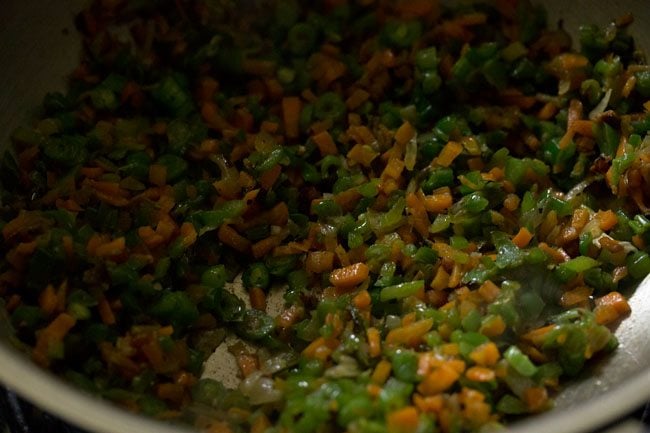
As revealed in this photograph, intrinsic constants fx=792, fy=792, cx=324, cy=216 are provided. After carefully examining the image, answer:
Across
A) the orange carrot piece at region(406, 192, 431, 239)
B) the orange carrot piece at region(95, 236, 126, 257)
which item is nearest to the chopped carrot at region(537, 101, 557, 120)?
the orange carrot piece at region(406, 192, 431, 239)

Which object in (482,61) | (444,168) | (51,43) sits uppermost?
(51,43)

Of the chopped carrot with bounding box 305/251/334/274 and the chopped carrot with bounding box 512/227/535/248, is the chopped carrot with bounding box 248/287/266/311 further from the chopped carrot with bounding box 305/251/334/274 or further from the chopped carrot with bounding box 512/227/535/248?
the chopped carrot with bounding box 512/227/535/248

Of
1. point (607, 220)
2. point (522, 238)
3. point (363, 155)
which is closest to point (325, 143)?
point (363, 155)

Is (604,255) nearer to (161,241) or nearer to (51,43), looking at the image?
(161,241)

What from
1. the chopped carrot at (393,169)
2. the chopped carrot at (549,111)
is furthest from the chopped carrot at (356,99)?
the chopped carrot at (549,111)

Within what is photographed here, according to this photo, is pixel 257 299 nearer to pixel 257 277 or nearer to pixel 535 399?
pixel 257 277

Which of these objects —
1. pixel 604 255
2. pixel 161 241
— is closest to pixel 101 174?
pixel 161 241
